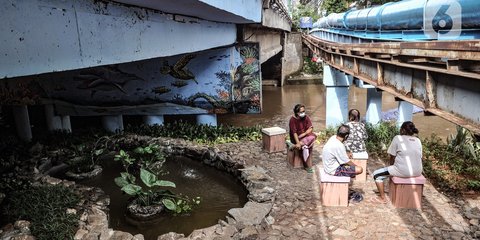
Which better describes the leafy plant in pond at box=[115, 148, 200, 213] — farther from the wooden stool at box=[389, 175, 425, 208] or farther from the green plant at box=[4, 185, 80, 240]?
the wooden stool at box=[389, 175, 425, 208]

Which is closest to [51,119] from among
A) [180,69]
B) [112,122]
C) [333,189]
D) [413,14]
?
[112,122]

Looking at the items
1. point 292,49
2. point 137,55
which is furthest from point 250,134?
point 292,49

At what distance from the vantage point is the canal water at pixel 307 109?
16.5 meters

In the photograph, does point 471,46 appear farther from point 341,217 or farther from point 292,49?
point 292,49

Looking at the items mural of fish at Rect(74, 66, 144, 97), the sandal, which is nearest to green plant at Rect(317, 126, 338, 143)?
the sandal

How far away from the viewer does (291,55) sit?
100 feet

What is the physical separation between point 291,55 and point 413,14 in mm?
22495

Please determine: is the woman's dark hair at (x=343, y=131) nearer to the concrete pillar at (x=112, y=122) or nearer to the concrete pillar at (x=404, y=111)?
the concrete pillar at (x=404, y=111)

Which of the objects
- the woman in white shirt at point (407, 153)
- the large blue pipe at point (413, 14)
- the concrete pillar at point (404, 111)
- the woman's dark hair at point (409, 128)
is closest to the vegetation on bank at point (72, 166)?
the woman in white shirt at point (407, 153)

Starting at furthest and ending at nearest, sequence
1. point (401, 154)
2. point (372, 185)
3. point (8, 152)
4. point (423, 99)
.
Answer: point (8, 152), point (372, 185), point (401, 154), point (423, 99)

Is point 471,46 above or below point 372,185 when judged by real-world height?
above

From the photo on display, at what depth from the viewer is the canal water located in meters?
16.5

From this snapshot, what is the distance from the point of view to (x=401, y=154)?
6078 mm

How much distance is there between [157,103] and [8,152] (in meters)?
5.34
